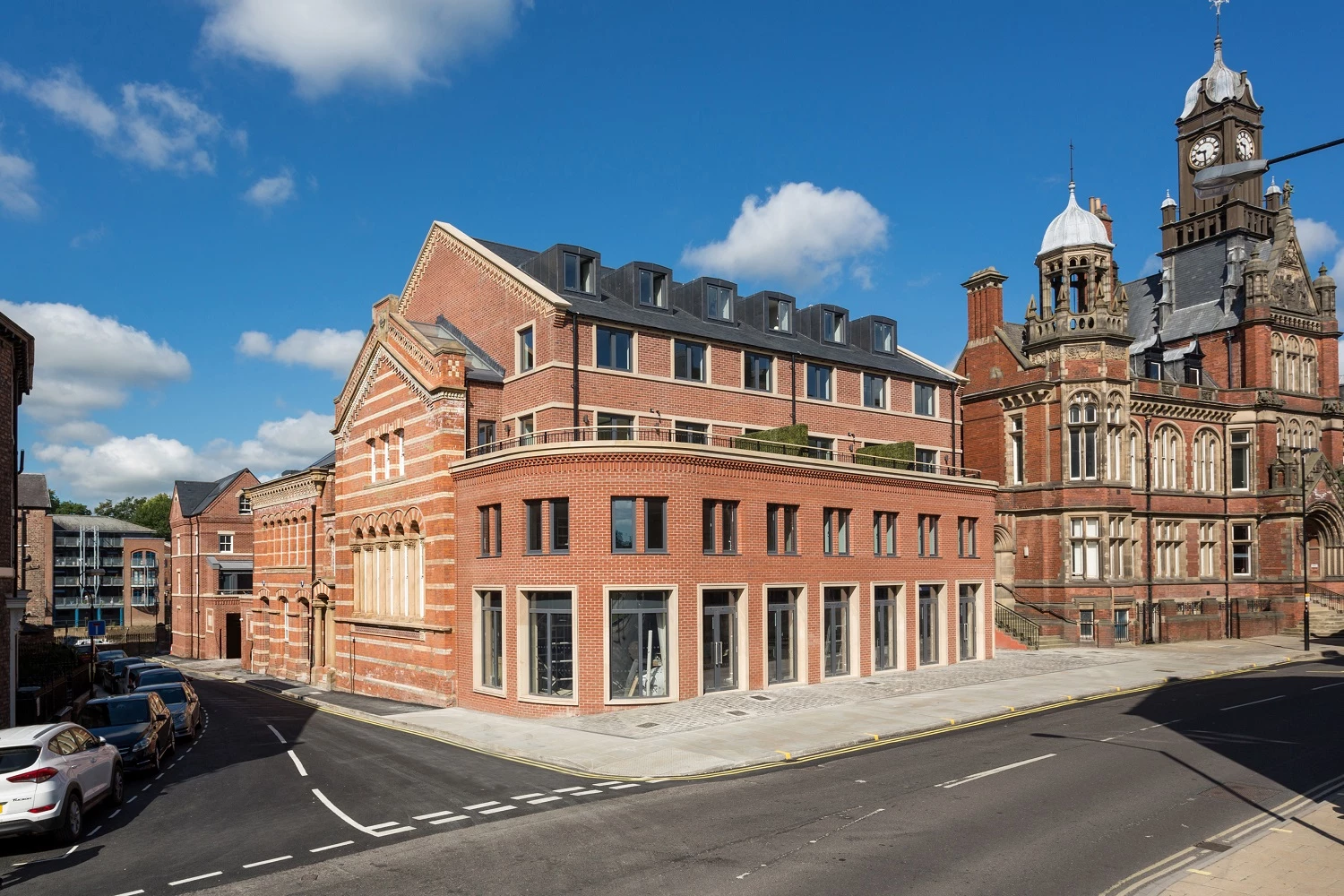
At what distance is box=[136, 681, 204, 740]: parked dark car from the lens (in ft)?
85.7

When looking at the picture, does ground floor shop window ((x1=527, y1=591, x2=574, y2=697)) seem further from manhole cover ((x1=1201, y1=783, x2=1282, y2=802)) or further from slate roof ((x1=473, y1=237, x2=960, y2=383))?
manhole cover ((x1=1201, y1=783, x2=1282, y2=802))

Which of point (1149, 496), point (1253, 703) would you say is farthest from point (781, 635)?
point (1149, 496)

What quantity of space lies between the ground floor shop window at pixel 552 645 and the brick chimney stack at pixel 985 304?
33196 mm

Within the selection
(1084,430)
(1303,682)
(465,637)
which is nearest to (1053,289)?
(1084,430)

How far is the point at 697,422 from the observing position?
3522 cm

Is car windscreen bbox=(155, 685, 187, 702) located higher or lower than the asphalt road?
lower

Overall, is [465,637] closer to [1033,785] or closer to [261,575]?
[1033,785]

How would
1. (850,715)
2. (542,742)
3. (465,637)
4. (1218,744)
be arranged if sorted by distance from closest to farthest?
(1218,744) → (542,742) → (850,715) → (465,637)

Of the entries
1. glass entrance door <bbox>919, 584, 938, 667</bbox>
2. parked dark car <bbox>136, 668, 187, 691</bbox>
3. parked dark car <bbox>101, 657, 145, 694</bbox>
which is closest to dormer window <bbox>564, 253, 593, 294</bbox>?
glass entrance door <bbox>919, 584, 938, 667</bbox>

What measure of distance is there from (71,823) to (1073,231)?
47203 mm

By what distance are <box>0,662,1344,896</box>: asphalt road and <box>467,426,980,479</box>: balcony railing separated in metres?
10.8

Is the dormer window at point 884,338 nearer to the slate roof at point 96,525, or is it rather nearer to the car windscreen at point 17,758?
the car windscreen at point 17,758

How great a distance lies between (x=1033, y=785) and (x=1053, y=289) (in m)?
37.9

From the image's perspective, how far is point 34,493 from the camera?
88.7m
